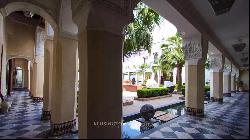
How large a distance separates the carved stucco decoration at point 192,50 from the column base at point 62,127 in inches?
164

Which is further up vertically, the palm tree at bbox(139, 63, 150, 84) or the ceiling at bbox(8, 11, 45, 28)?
the ceiling at bbox(8, 11, 45, 28)

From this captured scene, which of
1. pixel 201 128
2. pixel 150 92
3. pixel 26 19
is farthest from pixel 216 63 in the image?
pixel 26 19

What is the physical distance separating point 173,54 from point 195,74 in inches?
345

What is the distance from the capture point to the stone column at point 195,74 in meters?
5.97

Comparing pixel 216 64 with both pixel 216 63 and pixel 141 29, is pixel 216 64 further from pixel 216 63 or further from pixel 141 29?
pixel 141 29

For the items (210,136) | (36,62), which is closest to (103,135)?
(210,136)

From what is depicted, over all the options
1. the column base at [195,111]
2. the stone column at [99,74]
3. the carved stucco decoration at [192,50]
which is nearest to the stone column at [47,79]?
the stone column at [99,74]

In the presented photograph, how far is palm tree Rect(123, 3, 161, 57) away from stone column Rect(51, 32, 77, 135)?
320 cm

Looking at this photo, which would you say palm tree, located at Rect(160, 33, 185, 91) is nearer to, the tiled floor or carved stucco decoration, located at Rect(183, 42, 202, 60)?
carved stucco decoration, located at Rect(183, 42, 202, 60)

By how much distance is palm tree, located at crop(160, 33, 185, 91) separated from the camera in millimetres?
14453

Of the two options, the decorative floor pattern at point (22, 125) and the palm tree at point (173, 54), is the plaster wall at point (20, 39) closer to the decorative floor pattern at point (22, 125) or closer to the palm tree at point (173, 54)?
the decorative floor pattern at point (22, 125)

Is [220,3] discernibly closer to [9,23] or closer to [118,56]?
[118,56]

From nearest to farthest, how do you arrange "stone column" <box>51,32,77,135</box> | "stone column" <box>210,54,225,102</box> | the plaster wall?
"stone column" <box>51,32,77,135</box> → "stone column" <box>210,54,225,102</box> → the plaster wall

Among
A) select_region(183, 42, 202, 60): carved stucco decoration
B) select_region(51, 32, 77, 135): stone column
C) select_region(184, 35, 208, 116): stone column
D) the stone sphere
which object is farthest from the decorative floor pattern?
select_region(183, 42, 202, 60): carved stucco decoration
